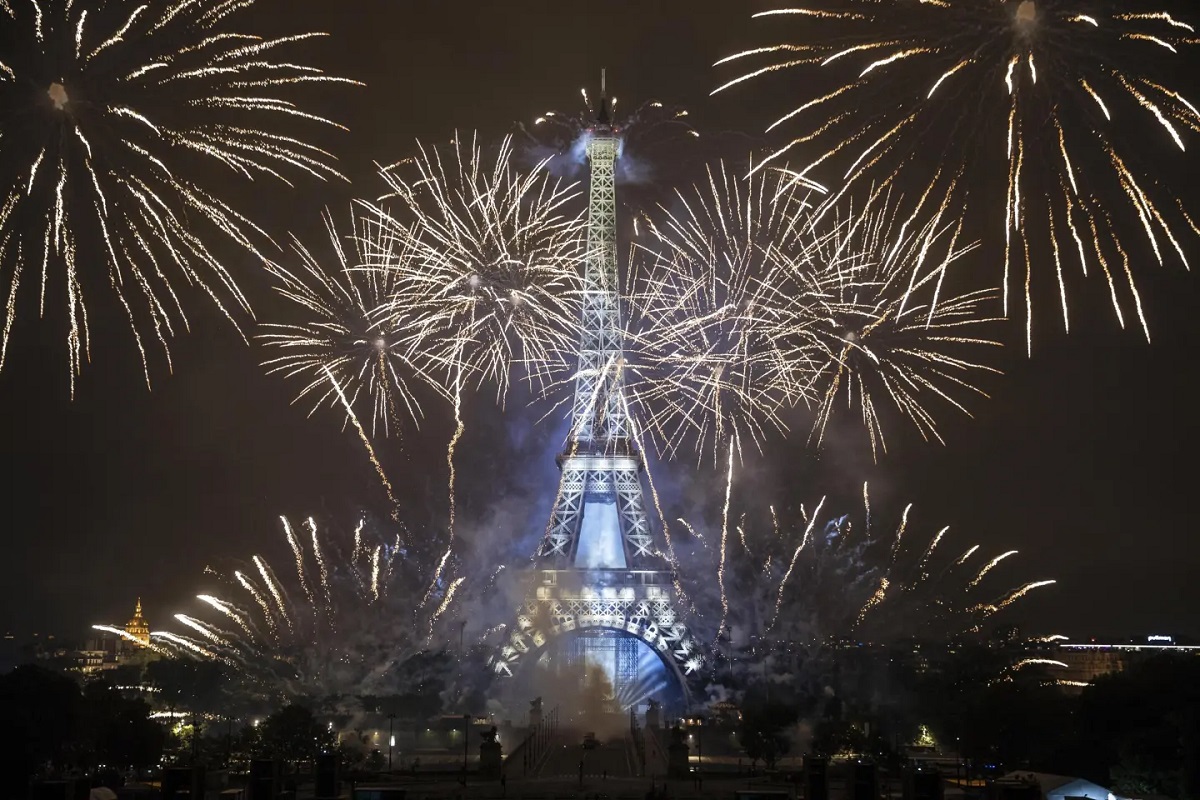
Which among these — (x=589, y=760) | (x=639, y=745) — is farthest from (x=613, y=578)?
(x=589, y=760)

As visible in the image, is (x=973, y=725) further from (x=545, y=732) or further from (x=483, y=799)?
(x=483, y=799)

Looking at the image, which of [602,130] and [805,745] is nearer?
[805,745]

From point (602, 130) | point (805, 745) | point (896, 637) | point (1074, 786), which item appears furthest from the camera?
point (896, 637)

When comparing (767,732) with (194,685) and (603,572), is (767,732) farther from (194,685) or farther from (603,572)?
(194,685)

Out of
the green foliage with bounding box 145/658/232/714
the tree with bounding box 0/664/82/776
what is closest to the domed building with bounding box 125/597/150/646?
the green foliage with bounding box 145/658/232/714

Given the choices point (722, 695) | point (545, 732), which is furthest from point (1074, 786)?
point (722, 695)

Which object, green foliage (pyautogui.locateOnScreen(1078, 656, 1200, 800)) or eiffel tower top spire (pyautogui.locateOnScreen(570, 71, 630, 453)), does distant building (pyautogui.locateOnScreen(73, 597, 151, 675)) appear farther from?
green foliage (pyautogui.locateOnScreen(1078, 656, 1200, 800))
